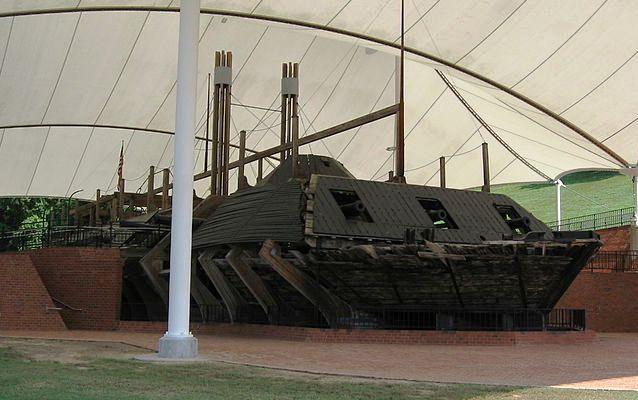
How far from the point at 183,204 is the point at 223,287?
26.4 feet

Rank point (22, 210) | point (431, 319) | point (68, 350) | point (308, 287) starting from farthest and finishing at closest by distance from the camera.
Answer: point (22, 210) → point (431, 319) → point (308, 287) → point (68, 350)

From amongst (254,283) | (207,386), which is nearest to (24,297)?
(254,283)

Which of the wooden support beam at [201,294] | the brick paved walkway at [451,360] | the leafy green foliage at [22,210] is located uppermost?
the leafy green foliage at [22,210]

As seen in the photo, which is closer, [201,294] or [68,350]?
[68,350]

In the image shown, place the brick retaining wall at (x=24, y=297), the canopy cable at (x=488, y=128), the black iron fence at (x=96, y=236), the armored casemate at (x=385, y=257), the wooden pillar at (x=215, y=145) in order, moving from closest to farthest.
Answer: the armored casemate at (x=385, y=257) < the brick retaining wall at (x=24, y=297) < the black iron fence at (x=96, y=236) < the wooden pillar at (x=215, y=145) < the canopy cable at (x=488, y=128)

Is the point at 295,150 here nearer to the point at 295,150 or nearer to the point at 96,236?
the point at 295,150

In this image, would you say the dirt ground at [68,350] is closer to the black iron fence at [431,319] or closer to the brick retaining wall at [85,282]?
the black iron fence at [431,319]

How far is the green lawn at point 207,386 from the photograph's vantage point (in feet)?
24.5

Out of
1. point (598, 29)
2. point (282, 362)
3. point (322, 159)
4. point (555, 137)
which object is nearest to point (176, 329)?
point (282, 362)

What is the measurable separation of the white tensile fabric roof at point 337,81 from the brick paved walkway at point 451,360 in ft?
29.4

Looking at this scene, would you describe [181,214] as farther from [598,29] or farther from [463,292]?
[598,29]

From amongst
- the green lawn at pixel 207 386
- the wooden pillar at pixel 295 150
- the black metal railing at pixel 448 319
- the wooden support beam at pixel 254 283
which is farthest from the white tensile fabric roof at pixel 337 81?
the green lawn at pixel 207 386

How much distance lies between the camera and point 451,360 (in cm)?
1222

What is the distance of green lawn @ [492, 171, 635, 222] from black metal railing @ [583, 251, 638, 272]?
126ft
